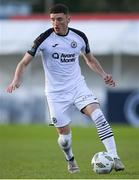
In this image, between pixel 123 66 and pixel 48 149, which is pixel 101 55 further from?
pixel 48 149

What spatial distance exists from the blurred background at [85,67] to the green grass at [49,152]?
2.15m

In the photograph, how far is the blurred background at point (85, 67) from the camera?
36500 mm

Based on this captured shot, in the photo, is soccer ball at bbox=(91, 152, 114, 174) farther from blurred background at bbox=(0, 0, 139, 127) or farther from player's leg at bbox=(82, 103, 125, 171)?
blurred background at bbox=(0, 0, 139, 127)

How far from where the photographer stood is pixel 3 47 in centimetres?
3947

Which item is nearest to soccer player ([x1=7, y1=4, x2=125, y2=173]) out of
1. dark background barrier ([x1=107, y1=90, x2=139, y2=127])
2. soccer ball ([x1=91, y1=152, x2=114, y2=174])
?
soccer ball ([x1=91, y1=152, x2=114, y2=174])

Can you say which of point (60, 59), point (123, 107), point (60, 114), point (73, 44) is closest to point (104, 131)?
point (60, 114)

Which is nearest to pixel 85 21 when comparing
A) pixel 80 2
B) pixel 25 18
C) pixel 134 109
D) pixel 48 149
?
pixel 25 18

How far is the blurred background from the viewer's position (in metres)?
36.5

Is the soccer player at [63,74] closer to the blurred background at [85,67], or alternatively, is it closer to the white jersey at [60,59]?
the white jersey at [60,59]

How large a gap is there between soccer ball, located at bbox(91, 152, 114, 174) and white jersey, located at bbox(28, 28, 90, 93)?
4.25ft

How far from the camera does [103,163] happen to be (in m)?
15.0

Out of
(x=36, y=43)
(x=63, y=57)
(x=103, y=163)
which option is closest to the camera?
(x=103, y=163)

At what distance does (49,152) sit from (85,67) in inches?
767

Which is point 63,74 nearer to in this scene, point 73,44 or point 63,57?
point 63,57
